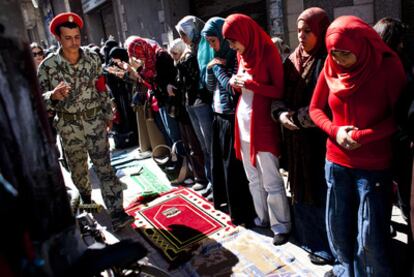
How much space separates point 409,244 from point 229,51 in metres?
1.99

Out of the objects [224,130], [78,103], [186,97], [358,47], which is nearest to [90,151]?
[78,103]

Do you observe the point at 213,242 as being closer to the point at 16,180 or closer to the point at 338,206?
the point at 338,206

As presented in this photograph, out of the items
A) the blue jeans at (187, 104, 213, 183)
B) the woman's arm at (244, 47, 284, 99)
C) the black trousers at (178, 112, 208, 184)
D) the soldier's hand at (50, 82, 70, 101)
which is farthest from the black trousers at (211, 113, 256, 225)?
the soldier's hand at (50, 82, 70, 101)

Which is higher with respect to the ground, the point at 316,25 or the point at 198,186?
the point at 316,25

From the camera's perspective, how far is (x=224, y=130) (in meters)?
3.32

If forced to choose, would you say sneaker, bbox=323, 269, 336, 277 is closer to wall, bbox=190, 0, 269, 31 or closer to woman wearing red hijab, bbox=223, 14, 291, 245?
woman wearing red hijab, bbox=223, 14, 291, 245

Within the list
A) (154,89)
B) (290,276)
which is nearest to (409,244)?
(290,276)

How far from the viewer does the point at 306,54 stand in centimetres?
253

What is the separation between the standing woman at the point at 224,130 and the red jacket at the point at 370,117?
1.08m

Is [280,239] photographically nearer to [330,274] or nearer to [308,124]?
[330,274]

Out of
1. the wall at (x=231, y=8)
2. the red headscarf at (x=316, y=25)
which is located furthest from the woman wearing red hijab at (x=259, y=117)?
the wall at (x=231, y=8)

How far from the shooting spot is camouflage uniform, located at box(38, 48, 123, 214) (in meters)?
3.34

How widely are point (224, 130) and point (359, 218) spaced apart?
149 cm

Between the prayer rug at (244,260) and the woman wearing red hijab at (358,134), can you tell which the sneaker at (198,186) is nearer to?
the prayer rug at (244,260)
